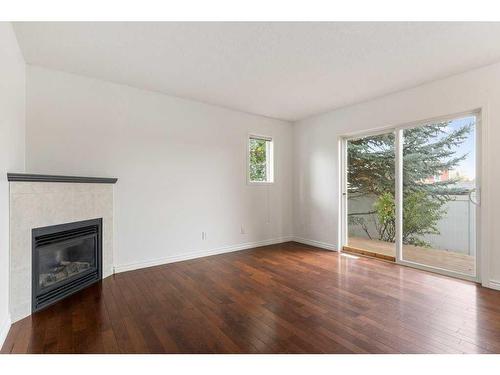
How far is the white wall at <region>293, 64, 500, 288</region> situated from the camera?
2719mm

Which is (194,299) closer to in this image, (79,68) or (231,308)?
(231,308)

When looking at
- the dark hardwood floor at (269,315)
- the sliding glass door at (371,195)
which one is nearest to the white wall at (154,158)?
the dark hardwood floor at (269,315)

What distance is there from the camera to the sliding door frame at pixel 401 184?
9.36ft

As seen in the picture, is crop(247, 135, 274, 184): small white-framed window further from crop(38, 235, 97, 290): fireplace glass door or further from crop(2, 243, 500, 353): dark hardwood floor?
crop(38, 235, 97, 290): fireplace glass door

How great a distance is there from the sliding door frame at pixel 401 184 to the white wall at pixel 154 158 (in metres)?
1.30

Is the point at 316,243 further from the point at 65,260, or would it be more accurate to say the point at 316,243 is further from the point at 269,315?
the point at 65,260

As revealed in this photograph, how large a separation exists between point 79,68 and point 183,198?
201 centimetres

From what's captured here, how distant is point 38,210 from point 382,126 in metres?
4.30

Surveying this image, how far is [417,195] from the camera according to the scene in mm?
3432

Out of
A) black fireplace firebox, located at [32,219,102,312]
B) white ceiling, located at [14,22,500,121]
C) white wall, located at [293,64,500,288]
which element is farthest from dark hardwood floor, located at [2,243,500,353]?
white ceiling, located at [14,22,500,121]

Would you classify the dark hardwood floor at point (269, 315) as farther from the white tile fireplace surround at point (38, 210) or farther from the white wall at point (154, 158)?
the white wall at point (154, 158)

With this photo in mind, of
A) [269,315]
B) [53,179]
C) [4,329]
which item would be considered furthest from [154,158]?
[269,315]

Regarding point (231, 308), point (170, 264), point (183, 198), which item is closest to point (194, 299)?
point (231, 308)

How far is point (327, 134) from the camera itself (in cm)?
448
